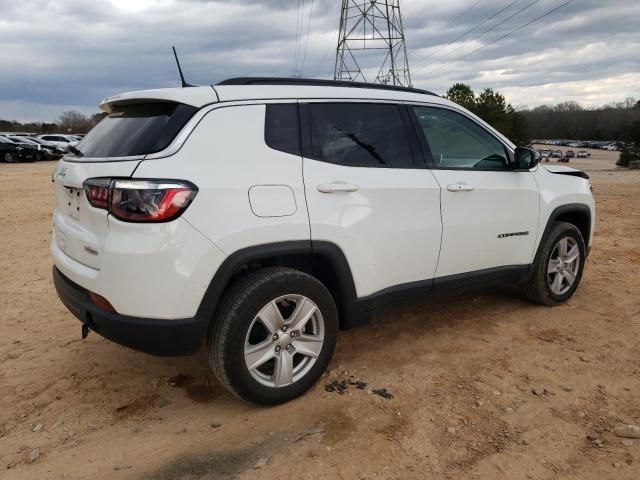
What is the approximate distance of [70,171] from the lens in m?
3.04

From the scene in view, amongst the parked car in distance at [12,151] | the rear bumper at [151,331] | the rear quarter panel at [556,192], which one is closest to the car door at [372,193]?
the rear bumper at [151,331]

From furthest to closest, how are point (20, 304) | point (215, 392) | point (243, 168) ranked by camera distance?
point (20, 304)
point (215, 392)
point (243, 168)

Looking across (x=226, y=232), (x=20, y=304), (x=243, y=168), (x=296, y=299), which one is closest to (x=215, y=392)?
(x=296, y=299)

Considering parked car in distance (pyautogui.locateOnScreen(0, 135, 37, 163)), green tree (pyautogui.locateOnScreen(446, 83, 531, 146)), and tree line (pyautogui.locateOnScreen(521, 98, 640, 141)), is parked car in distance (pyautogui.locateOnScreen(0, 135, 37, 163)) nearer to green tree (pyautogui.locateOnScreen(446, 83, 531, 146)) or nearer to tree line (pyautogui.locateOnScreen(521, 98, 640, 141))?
green tree (pyautogui.locateOnScreen(446, 83, 531, 146))

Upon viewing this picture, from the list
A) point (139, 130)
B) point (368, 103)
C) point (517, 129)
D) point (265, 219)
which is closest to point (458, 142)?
point (368, 103)

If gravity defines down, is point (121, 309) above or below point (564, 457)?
above

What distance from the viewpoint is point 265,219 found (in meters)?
2.84

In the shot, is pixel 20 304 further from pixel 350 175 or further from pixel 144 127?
pixel 350 175

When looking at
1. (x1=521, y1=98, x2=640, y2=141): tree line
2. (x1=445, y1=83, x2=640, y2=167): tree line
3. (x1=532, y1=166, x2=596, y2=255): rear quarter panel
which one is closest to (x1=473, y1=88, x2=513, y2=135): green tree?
(x1=445, y1=83, x2=640, y2=167): tree line

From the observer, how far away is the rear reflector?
2.72 meters

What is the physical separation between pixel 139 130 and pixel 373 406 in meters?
2.06

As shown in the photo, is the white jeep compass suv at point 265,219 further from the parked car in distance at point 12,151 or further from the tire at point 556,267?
the parked car in distance at point 12,151

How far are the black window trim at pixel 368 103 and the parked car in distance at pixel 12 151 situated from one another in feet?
101

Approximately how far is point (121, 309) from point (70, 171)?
937mm
